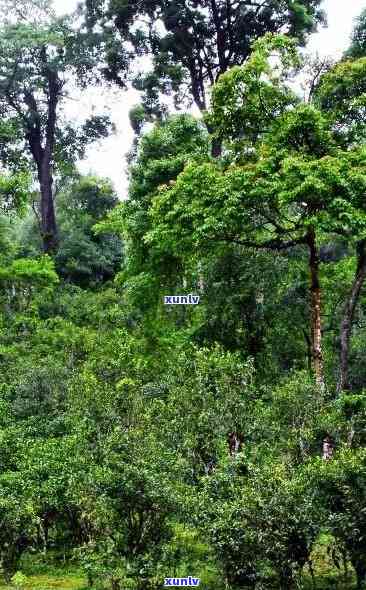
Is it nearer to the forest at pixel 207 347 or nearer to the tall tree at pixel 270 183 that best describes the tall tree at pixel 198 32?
the forest at pixel 207 347

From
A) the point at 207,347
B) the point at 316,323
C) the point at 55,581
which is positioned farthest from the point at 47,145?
the point at 55,581

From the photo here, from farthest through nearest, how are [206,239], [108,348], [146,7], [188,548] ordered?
[146,7]
[108,348]
[206,239]
[188,548]

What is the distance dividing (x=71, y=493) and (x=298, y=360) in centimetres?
818

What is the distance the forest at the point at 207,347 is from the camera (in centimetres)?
847

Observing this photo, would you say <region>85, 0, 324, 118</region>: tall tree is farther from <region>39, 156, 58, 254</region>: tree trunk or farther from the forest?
<region>39, 156, 58, 254</region>: tree trunk

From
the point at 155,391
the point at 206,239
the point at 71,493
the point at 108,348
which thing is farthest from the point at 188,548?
the point at 108,348

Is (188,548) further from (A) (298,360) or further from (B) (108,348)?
(B) (108,348)

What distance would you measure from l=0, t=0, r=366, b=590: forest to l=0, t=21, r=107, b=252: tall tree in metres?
0.70

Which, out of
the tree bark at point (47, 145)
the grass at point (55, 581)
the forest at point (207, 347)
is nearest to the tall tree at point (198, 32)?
the forest at point (207, 347)

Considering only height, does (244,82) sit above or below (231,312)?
above

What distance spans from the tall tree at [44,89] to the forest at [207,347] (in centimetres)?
70

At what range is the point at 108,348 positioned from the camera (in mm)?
18578

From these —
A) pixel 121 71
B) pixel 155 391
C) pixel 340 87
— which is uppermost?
pixel 121 71

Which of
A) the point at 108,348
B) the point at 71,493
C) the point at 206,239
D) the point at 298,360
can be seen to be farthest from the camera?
the point at 108,348
